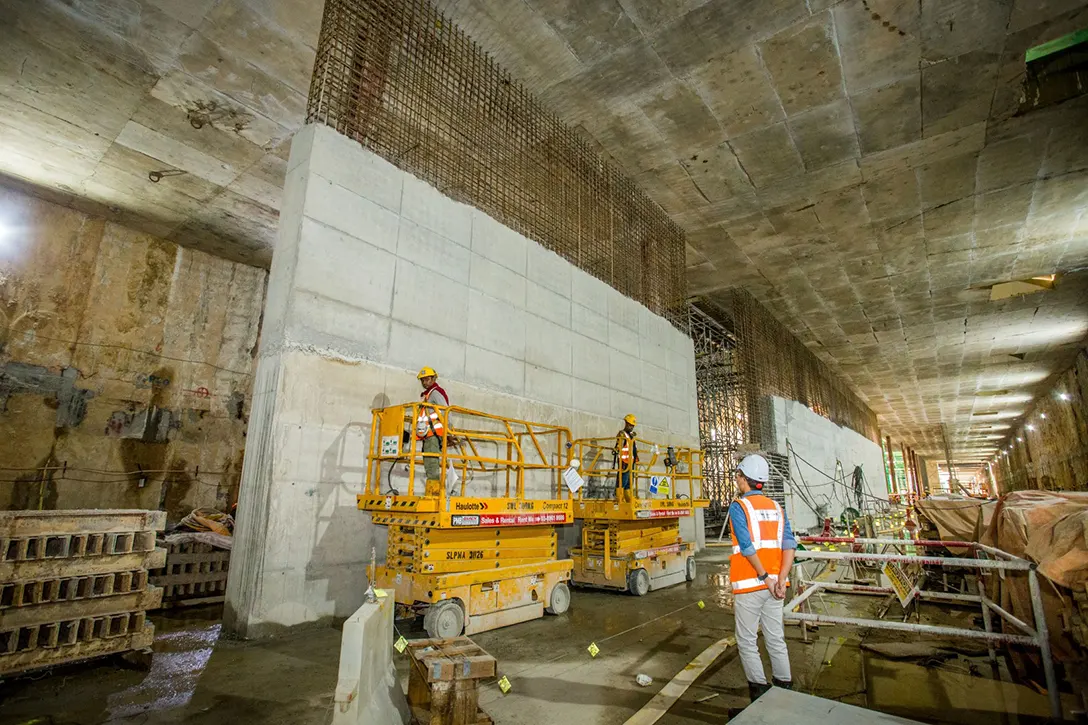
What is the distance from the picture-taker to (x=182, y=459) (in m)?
12.9

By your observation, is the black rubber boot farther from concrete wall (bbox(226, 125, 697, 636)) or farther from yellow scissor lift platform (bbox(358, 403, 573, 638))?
concrete wall (bbox(226, 125, 697, 636))

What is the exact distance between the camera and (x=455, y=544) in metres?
6.12

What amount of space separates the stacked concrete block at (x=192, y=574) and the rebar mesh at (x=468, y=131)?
21.5 ft

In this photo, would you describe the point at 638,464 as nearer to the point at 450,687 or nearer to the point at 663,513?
the point at 663,513

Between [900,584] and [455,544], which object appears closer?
[455,544]

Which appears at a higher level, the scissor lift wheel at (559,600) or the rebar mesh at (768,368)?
the rebar mesh at (768,368)

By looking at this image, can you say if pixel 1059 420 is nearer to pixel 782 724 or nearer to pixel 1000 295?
pixel 1000 295

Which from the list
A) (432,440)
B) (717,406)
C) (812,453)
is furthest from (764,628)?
(812,453)

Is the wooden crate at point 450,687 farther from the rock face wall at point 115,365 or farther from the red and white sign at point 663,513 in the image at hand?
the rock face wall at point 115,365

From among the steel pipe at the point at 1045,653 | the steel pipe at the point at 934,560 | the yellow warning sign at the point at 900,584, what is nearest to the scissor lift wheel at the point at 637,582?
the yellow warning sign at the point at 900,584

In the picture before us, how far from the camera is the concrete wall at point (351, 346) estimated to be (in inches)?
241

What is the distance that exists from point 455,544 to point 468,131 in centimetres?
712

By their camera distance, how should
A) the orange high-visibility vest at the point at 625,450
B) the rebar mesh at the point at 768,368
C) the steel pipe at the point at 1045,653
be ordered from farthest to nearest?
1. the rebar mesh at the point at 768,368
2. the orange high-visibility vest at the point at 625,450
3. the steel pipe at the point at 1045,653

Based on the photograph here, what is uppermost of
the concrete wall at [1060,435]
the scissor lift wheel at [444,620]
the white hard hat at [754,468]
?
the concrete wall at [1060,435]
